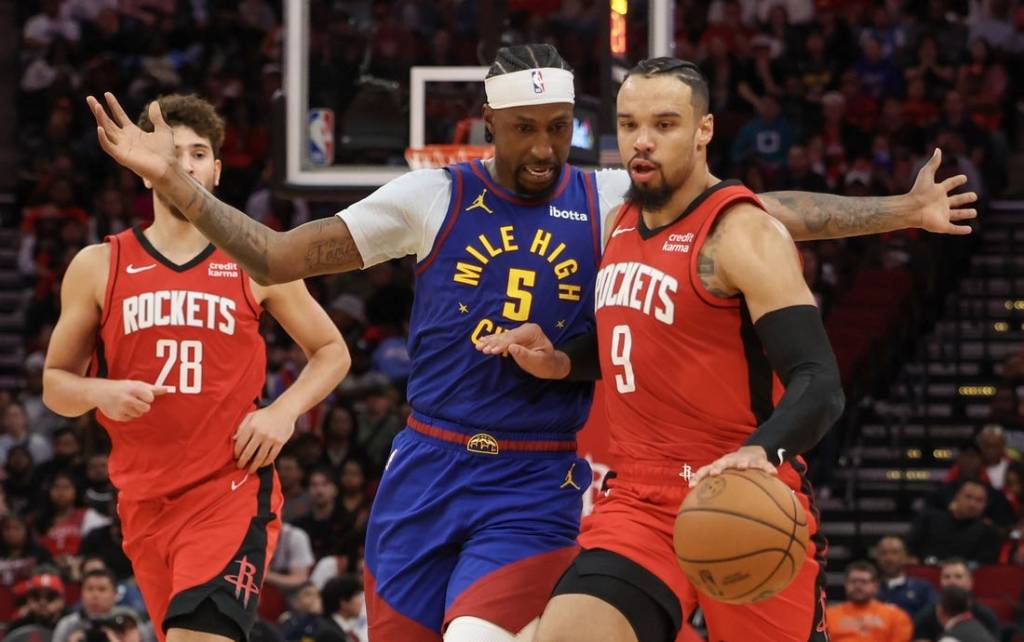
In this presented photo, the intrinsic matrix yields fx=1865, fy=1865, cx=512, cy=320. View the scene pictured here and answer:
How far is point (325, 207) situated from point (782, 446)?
15.1 meters

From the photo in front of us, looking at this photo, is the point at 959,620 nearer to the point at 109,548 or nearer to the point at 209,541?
the point at 109,548

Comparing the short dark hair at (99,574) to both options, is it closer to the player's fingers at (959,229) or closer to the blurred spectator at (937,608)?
the blurred spectator at (937,608)

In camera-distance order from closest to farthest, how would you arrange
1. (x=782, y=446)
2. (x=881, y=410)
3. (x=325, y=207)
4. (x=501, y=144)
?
(x=782, y=446), (x=501, y=144), (x=881, y=410), (x=325, y=207)

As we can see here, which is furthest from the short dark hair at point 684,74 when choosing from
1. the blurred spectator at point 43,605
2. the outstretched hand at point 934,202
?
the blurred spectator at point 43,605

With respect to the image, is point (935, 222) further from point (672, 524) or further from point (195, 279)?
point (195, 279)

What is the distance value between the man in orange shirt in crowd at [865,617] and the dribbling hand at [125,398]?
7214 millimetres

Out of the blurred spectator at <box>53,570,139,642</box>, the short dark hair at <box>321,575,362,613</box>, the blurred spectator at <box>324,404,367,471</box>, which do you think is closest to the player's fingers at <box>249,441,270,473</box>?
the blurred spectator at <box>53,570,139,642</box>

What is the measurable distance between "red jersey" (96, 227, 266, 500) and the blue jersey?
1.09m

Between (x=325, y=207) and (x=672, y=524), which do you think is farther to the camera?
(x=325, y=207)

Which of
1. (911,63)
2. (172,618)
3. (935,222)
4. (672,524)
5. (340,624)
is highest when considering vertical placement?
(911,63)

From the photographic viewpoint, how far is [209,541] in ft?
21.7

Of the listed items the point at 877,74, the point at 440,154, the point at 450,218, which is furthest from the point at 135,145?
the point at 877,74

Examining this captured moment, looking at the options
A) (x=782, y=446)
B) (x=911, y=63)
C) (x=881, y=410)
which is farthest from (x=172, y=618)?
(x=911, y=63)

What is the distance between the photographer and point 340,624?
41.4ft
